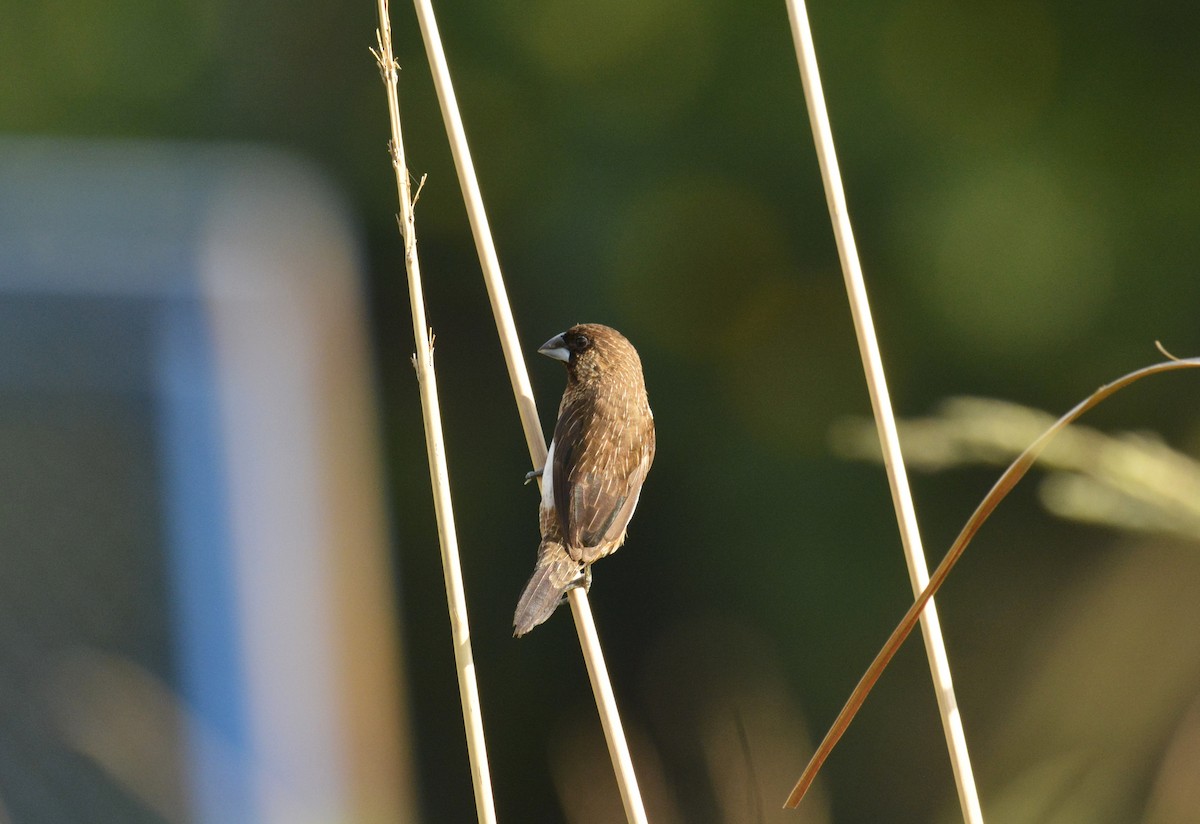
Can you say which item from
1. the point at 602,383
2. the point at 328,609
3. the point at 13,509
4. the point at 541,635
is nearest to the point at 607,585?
the point at 541,635

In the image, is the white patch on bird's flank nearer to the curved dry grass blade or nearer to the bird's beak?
the bird's beak

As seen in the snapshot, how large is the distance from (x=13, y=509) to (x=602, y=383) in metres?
1.77

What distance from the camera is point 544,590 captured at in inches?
54.2

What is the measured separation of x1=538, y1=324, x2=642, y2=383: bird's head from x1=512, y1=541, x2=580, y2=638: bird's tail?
1.27 ft

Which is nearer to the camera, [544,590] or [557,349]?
[544,590]

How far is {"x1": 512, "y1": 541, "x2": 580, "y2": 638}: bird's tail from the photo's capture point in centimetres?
133

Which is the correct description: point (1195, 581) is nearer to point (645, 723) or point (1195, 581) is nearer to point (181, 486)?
point (645, 723)

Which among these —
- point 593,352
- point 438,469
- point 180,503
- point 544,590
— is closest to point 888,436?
point 438,469

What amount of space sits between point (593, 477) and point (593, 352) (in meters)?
0.29

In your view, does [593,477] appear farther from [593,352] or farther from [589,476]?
[593,352]

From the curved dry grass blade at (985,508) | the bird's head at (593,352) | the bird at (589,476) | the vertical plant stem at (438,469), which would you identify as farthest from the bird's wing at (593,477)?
the curved dry grass blade at (985,508)

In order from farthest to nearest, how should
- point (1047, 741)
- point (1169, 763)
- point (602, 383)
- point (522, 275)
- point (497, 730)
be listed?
point (522, 275), point (497, 730), point (1047, 741), point (602, 383), point (1169, 763)

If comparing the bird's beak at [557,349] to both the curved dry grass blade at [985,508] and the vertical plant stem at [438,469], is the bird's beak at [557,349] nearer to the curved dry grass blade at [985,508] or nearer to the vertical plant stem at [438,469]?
the vertical plant stem at [438,469]

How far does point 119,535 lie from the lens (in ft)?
9.62
